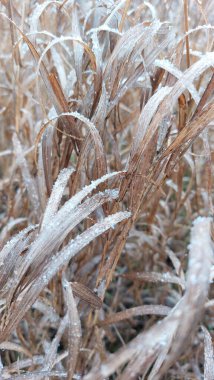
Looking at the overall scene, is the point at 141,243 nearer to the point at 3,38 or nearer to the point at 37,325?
the point at 37,325

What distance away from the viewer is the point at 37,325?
44.6 inches

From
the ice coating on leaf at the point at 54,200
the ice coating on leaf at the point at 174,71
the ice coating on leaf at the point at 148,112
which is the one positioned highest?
the ice coating on leaf at the point at 174,71

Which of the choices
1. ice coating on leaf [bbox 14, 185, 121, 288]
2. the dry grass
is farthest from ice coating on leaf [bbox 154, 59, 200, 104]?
ice coating on leaf [bbox 14, 185, 121, 288]

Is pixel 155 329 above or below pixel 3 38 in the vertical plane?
below

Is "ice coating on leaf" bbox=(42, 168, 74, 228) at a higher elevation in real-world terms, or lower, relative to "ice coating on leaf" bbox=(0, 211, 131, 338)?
higher

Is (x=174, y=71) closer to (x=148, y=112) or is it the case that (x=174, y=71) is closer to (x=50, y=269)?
(x=148, y=112)

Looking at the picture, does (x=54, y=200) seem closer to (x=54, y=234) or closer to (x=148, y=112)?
(x=54, y=234)

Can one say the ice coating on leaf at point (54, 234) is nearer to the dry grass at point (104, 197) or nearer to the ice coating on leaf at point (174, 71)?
the dry grass at point (104, 197)

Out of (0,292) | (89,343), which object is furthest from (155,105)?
(89,343)

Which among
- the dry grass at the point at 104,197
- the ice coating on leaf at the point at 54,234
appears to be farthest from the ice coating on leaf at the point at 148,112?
the ice coating on leaf at the point at 54,234

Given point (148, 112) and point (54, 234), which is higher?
point (148, 112)

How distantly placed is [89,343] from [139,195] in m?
0.39

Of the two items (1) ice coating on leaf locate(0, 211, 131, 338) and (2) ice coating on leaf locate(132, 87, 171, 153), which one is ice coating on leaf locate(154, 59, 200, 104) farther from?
(1) ice coating on leaf locate(0, 211, 131, 338)

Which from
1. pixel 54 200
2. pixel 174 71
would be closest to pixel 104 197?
pixel 54 200
